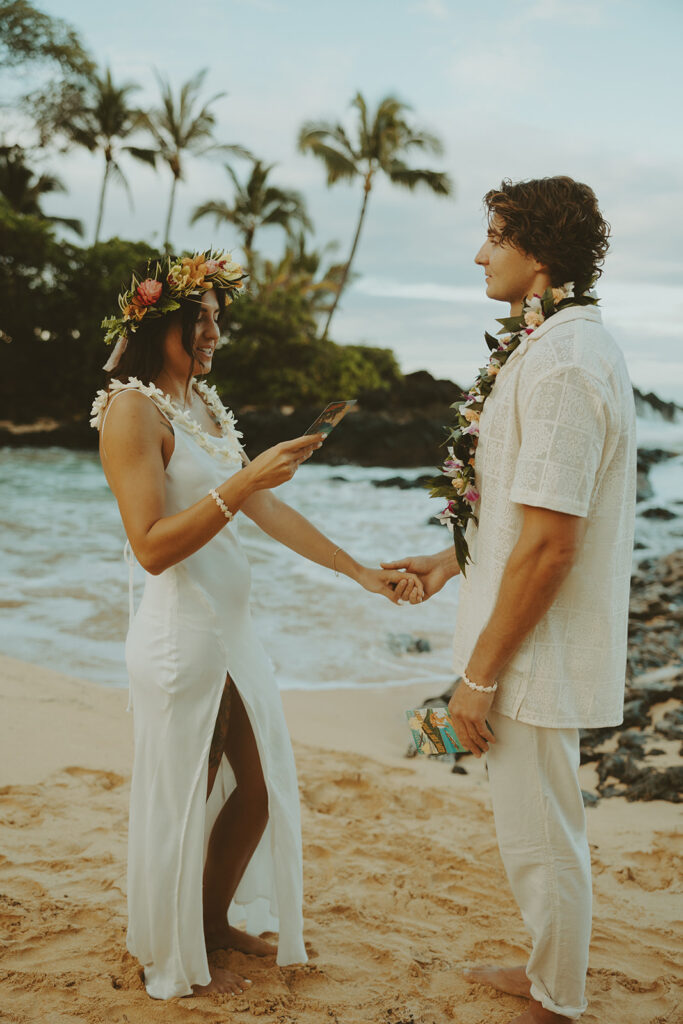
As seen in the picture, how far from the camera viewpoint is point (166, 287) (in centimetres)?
268

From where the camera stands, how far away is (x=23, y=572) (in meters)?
9.99

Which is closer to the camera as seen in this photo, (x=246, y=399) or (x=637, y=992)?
(x=637, y=992)

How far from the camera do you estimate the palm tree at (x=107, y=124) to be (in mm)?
32531

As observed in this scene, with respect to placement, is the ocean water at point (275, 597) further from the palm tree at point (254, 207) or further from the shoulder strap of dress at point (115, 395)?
the palm tree at point (254, 207)

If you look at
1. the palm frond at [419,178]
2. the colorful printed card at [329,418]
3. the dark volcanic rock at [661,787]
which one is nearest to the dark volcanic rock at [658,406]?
the palm frond at [419,178]

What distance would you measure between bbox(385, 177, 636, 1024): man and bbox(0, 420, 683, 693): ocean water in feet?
13.5

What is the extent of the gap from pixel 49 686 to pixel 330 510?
530 inches

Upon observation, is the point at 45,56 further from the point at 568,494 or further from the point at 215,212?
the point at 568,494

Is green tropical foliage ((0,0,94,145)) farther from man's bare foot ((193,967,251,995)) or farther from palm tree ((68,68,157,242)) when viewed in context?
man's bare foot ((193,967,251,995))

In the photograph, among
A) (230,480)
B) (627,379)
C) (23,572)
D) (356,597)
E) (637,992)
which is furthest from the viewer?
(23,572)

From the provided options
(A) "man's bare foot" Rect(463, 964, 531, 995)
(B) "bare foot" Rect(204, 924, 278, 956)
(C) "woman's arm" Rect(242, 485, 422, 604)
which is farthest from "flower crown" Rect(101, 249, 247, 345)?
(A) "man's bare foot" Rect(463, 964, 531, 995)

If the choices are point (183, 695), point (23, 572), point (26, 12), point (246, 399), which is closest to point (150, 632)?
point (183, 695)

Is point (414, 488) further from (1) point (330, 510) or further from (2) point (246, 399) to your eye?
(2) point (246, 399)

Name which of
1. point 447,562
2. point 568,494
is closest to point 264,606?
point 447,562
